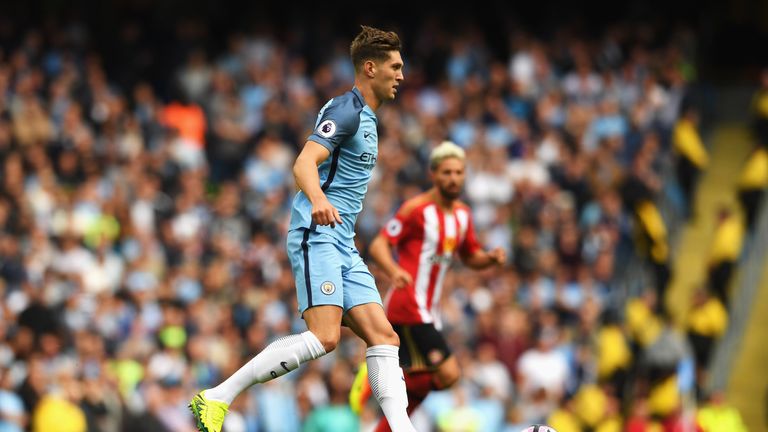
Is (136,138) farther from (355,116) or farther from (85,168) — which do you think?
(355,116)

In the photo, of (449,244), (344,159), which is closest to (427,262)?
(449,244)

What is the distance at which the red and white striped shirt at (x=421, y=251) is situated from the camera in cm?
953

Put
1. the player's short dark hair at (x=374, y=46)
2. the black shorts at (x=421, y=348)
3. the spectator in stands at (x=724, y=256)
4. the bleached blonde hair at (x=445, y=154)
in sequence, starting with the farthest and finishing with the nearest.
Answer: the spectator in stands at (x=724, y=256), the bleached blonde hair at (x=445, y=154), the black shorts at (x=421, y=348), the player's short dark hair at (x=374, y=46)

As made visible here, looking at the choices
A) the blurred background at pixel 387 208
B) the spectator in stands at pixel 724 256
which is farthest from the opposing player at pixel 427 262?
the spectator in stands at pixel 724 256

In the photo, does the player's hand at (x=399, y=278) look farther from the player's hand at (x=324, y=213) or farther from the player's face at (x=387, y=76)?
the player's hand at (x=324, y=213)

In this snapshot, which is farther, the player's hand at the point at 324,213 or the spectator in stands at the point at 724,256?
the spectator in stands at the point at 724,256

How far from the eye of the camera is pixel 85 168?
17047 mm

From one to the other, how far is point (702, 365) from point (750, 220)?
2.67 metres

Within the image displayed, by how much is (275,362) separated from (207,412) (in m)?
0.48

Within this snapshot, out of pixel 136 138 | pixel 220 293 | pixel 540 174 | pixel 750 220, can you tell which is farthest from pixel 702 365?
pixel 136 138

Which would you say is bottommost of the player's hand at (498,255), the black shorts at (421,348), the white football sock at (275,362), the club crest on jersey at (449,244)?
the white football sock at (275,362)

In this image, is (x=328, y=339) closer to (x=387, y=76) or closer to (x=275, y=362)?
(x=275, y=362)

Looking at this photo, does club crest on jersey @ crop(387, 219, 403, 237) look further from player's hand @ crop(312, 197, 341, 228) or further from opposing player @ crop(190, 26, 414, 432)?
player's hand @ crop(312, 197, 341, 228)

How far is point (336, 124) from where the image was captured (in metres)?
7.44
